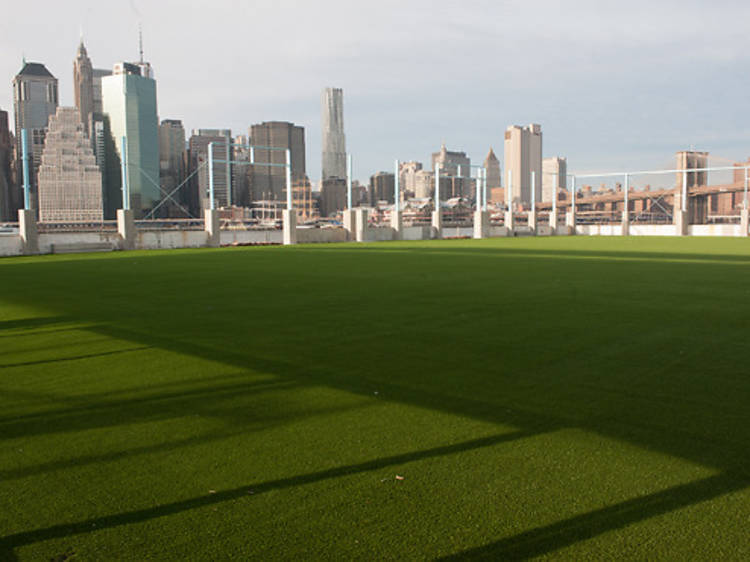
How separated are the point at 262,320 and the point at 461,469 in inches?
256

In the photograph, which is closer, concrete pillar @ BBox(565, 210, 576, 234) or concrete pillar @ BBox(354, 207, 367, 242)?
concrete pillar @ BBox(354, 207, 367, 242)

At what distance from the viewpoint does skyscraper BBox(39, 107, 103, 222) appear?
79938mm

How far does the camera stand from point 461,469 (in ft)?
14.0

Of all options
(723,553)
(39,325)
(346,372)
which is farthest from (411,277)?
(723,553)

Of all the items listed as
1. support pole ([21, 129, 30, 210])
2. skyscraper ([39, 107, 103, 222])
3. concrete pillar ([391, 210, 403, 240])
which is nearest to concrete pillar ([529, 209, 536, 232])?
concrete pillar ([391, 210, 403, 240])

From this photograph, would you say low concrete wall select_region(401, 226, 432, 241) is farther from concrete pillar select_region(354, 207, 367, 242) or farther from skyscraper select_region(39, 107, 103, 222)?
skyscraper select_region(39, 107, 103, 222)

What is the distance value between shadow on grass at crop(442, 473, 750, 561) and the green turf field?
0.01 metres

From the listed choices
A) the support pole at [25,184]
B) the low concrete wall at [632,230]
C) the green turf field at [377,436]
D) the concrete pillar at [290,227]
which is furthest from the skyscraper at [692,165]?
the green turf field at [377,436]

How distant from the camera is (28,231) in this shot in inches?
1405

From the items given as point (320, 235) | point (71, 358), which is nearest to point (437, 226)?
point (320, 235)

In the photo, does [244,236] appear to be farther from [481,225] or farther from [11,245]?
[481,225]

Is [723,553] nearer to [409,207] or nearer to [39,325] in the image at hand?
[39,325]

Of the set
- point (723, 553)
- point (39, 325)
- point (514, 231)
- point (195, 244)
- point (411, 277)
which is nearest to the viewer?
point (723, 553)

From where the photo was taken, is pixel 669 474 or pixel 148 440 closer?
pixel 669 474
